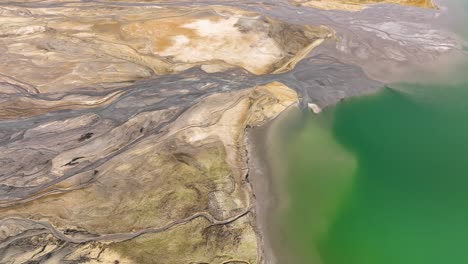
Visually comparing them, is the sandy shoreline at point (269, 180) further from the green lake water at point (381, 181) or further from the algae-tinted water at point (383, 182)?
the algae-tinted water at point (383, 182)

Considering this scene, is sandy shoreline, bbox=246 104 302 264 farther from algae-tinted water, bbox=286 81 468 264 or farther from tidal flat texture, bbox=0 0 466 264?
algae-tinted water, bbox=286 81 468 264

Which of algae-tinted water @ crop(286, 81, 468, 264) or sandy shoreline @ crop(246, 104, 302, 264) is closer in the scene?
sandy shoreline @ crop(246, 104, 302, 264)

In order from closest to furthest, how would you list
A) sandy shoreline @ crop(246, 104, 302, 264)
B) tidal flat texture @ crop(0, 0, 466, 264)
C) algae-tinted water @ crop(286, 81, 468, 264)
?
tidal flat texture @ crop(0, 0, 466, 264) < sandy shoreline @ crop(246, 104, 302, 264) < algae-tinted water @ crop(286, 81, 468, 264)

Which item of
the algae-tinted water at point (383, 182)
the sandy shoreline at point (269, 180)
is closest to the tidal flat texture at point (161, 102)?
the sandy shoreline at point (269, 180)

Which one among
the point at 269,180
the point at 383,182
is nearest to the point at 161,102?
the point at 269,180

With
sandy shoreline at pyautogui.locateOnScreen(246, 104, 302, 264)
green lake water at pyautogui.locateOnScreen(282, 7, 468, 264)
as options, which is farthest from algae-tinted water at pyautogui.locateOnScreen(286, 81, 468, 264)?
sandy shoreline at pyautogui.locateOnScreen(246, 104, 302, 264)

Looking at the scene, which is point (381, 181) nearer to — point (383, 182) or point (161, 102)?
point (383, 182)
